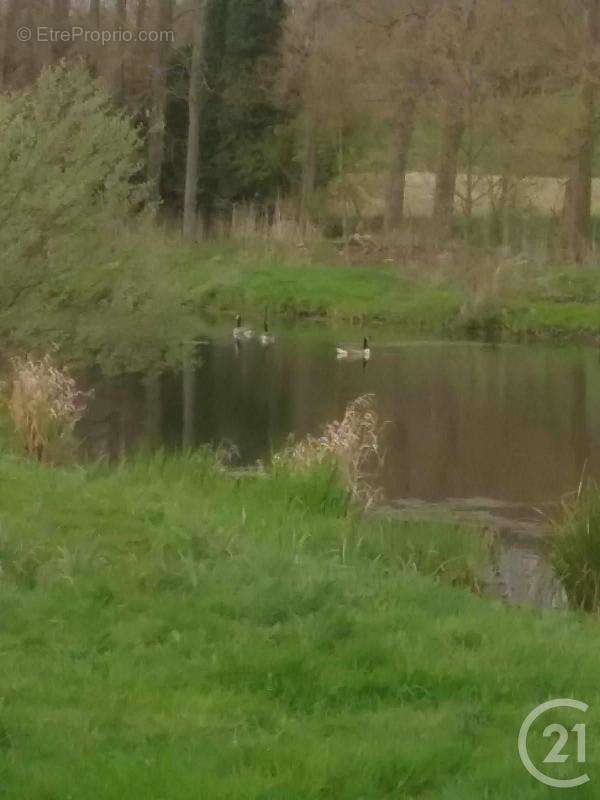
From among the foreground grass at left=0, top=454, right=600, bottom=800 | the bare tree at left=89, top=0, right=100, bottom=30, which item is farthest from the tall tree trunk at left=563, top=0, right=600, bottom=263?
the foreground grass at left=0, top=454, right=600, bottom=800

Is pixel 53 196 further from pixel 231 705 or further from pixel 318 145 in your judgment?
pixel 318 145

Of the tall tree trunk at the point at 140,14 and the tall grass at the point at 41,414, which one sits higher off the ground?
the tall tree trunk at the point at 140,14

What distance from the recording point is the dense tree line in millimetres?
34188

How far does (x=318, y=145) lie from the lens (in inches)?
1649

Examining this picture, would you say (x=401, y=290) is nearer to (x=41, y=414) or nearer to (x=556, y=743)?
(x=41, y=414)

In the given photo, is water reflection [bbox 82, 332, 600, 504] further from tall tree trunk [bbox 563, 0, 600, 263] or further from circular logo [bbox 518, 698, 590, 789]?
circular logo [bbox 518, 698, 590, 789]

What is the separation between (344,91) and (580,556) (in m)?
30.3

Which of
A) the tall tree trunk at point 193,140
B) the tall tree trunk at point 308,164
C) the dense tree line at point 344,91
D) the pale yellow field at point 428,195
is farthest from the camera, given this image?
the tall tree trunk at point 308,164

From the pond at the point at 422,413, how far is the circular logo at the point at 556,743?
4.03 m

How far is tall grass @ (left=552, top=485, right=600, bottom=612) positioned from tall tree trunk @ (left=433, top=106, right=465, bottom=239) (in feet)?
86.9

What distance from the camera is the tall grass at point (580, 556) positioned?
382 inches

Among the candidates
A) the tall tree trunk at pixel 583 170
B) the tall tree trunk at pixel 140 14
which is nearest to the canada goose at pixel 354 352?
the tall tree trunk at pixel 583 170

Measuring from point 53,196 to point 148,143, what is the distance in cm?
2636

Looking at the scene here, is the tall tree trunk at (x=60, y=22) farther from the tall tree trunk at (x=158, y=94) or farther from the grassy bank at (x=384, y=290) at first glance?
the grassy bank at (x=384, y=290)
